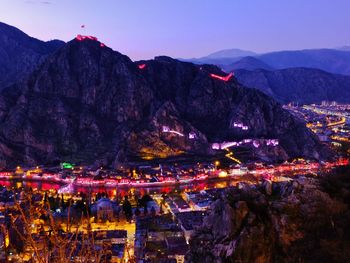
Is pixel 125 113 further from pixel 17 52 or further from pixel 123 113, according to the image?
pixel 17 52

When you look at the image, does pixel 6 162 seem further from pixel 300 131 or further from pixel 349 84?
pixel 349 84

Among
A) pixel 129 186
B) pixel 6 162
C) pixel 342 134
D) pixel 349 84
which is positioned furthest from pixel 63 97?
pixel 349 84

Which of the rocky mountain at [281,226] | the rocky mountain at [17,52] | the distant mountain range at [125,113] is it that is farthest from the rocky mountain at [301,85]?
the rocky mountain at [281,226]

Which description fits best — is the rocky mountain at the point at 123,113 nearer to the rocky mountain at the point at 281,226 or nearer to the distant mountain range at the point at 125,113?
the distant mountain range at the point at 125,113

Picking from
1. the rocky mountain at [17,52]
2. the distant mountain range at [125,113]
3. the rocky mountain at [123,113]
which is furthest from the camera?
the rocky mountain at [17,52]

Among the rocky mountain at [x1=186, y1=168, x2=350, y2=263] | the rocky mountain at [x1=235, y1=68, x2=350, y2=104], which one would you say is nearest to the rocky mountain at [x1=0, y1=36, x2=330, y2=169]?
the rocky mountain at [x1=186, y1=168, x2=350, y2=263]
